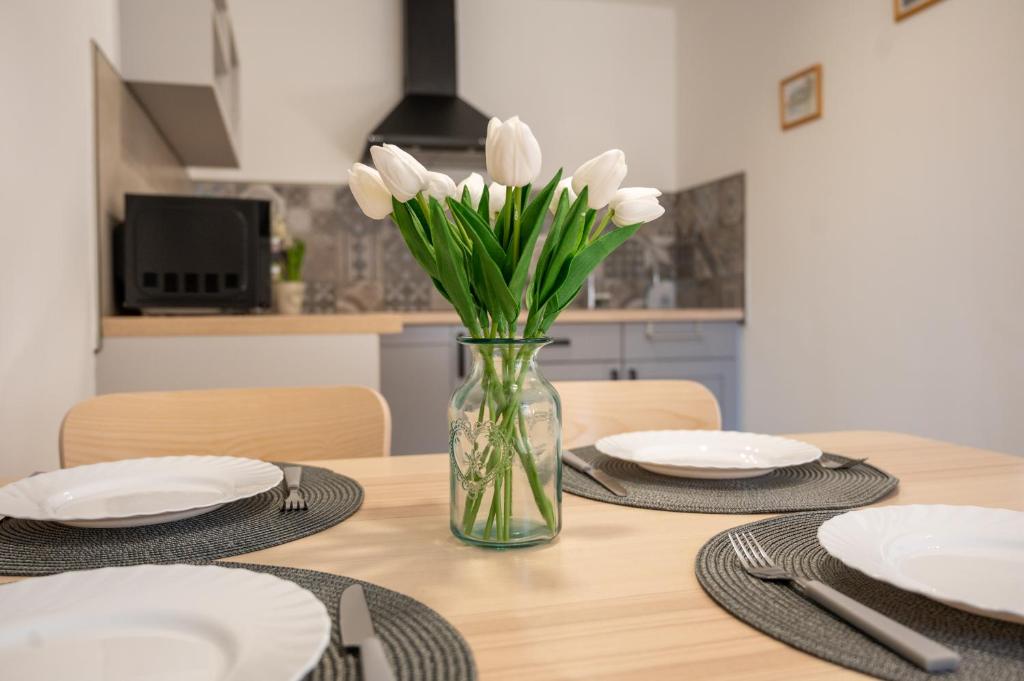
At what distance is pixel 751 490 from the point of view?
31.7 inches

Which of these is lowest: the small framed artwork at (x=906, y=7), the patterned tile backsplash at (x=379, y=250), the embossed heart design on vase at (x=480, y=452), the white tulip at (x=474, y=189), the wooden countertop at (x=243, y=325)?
the embossed heart design on vase at (x=480, y=452)

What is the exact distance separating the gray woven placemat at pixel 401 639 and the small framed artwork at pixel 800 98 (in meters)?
2.83

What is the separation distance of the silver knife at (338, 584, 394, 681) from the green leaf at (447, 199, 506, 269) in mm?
262

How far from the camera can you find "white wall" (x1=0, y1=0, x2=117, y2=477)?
1382 mm

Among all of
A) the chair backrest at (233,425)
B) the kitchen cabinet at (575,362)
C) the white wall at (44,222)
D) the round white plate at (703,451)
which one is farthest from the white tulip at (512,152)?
the kitchen cabinet at (575,362)

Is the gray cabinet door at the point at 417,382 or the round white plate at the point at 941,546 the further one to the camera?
the gray cabinet door at the point at 417,382

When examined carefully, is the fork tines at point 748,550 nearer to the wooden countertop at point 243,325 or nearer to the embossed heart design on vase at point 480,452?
the embossed heart design on vase at point 480,452

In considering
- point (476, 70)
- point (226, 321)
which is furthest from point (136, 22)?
point (476, 70)

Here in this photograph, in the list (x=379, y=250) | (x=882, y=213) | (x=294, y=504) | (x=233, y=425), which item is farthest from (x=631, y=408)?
(x=379, y=250)

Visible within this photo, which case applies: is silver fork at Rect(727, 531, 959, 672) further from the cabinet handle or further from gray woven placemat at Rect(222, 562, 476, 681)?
the cabinet handle

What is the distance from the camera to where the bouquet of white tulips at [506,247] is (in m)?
0.60

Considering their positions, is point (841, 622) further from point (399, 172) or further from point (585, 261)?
point (399, 172)

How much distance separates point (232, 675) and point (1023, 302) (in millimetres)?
2303

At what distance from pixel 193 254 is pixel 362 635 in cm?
198
